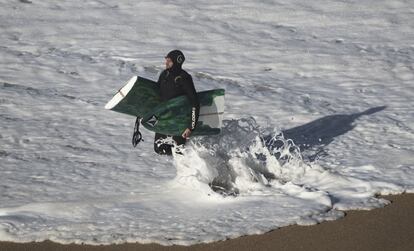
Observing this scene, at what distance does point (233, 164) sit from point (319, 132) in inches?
109

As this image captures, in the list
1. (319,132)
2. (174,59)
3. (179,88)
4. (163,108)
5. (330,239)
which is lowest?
(319,132)

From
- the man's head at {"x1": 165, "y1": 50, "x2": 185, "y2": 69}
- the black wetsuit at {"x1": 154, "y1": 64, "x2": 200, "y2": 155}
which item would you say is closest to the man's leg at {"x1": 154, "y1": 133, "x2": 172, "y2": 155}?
the black wetsuit at {"x1": 154, "y1": 64, "x2": 200, "y2": 155}

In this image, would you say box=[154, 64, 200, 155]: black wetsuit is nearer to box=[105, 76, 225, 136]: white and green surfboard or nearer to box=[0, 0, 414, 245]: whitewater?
box=[105, 76, 225, 136]: white and green surfboard

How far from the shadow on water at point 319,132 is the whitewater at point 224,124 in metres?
0.03

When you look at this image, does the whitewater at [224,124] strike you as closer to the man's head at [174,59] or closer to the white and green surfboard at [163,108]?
the white and green surfboard at [163,108]

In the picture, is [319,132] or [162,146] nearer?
[162,146]

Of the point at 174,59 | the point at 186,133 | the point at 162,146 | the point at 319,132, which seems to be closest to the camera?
the point at 174,59

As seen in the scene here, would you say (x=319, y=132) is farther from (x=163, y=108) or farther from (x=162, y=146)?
(x=163, y=108)

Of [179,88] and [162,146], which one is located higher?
[179,88]

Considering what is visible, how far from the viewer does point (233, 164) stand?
35.2ft

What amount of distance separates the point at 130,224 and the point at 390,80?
7.57 m

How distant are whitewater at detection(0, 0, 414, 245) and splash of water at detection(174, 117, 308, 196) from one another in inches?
0.7

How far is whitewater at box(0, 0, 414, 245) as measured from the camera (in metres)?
9.88

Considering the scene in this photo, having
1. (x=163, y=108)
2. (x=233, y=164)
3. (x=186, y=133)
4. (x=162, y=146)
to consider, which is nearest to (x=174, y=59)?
(x=163, y=108)
